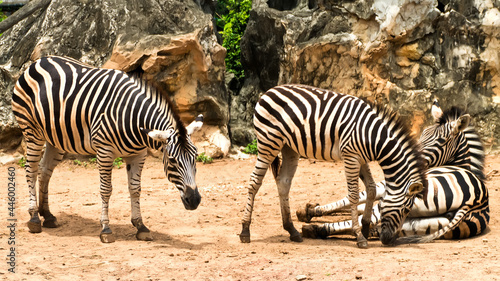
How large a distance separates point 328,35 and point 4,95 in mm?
6847

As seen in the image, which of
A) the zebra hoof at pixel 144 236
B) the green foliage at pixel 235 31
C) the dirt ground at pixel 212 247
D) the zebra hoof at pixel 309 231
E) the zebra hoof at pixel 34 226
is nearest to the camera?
the dirt ground at pixel 212 247

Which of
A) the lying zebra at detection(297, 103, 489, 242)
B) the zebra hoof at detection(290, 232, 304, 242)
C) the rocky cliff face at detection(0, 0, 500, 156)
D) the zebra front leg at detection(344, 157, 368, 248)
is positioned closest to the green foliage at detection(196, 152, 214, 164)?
the rocky cliff face at detection(0, 0, 500, 156)

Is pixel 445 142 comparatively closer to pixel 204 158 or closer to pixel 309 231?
pixel 309 231

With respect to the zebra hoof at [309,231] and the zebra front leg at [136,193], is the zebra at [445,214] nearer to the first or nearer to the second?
the zebra hoof at [309,231]

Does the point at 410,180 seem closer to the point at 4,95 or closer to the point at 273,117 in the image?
the point at 273,117

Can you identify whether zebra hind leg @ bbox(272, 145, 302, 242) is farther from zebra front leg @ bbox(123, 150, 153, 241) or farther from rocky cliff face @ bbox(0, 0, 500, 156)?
rocky cliff face @ bbox(0, 0, 500, 156)

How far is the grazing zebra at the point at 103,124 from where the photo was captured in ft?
22.6

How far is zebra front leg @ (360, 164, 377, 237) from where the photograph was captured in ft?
23.3

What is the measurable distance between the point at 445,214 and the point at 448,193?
262 mm

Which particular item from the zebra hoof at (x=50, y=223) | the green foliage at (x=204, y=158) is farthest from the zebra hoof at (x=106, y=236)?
the green foliage at (x=204, y=158)

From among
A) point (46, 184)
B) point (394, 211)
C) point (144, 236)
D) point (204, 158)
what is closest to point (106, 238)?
point (144, 236)

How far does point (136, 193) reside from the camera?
24.7 feet

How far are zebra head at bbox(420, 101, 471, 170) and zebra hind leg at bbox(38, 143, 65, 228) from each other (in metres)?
5.01

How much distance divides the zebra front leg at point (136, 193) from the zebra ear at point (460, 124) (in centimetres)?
397
